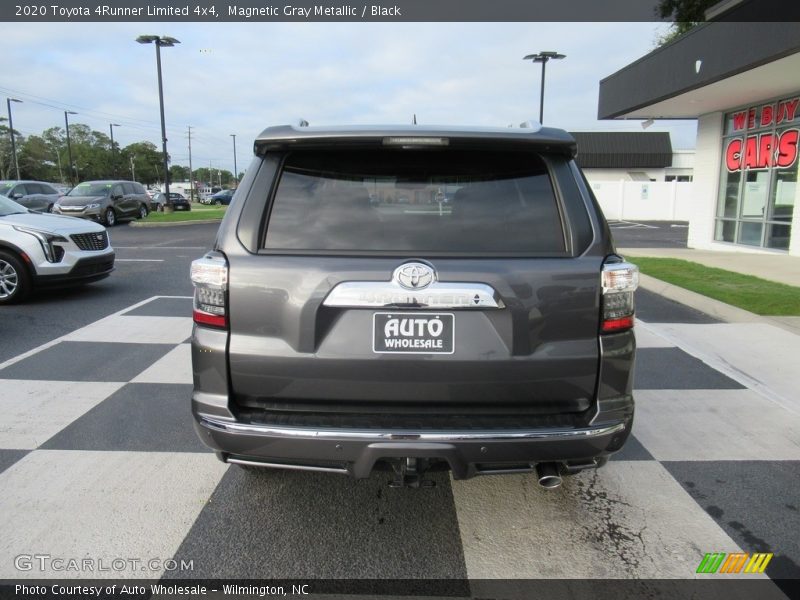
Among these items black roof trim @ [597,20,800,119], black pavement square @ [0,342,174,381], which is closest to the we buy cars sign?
black roof trim @ [597,20,800,119]

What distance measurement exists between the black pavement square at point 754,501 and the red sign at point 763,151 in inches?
480

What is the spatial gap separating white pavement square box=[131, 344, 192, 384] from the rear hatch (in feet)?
9.27

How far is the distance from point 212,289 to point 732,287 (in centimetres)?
875

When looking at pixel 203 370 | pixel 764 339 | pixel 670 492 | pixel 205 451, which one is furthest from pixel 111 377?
pixel 764 339

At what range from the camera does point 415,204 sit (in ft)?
8.50

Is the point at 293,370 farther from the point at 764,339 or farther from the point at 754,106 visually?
the point at 754,106

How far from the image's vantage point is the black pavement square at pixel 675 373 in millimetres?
4984

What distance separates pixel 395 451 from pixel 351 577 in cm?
66

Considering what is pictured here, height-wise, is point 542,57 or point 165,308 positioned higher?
point 542,57

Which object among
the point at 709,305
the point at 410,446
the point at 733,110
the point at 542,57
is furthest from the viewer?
the point at 542,57

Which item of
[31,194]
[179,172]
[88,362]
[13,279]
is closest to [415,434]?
[88,362]

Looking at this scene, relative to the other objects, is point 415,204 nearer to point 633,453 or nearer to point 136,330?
point 633,453

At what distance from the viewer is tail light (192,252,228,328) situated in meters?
2.50

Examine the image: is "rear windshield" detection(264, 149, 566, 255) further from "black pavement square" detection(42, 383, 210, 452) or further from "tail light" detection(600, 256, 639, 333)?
"black pavement square" detection(42, 383, 210, 452)
